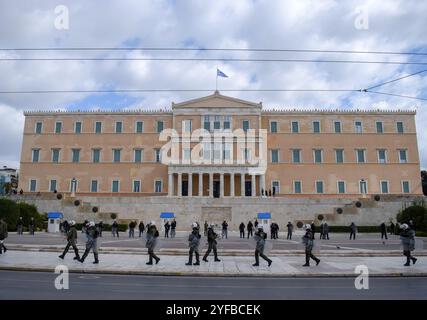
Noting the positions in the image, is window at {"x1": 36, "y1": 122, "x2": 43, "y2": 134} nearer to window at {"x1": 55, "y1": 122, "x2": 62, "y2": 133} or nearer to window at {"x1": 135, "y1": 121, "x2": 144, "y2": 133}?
window at {"x1": 55, "y1": 122, "x2": 62, "y2": 133}

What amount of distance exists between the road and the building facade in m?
36.8

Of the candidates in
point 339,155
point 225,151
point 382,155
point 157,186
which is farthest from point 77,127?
point 382,155

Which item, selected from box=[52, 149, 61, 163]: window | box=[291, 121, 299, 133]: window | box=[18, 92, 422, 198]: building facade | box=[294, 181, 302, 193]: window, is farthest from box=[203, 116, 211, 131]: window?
box=[52, 149, 61, 163]: window

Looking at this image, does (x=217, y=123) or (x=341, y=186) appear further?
(x=217, y=123)

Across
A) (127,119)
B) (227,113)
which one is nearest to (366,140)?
(227,113)

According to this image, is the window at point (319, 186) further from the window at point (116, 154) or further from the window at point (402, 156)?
the window at point (116, 154)

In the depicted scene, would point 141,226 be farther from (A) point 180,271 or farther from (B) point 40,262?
(A) point 180,271

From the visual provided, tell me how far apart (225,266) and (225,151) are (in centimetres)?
3593

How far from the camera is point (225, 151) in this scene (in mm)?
48906

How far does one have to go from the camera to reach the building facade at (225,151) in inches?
1938

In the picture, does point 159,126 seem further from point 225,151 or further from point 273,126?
point 273,126

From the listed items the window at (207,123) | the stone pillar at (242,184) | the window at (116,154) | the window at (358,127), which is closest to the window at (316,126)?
the window at (358,127)

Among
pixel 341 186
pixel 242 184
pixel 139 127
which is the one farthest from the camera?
pixel 139 127
